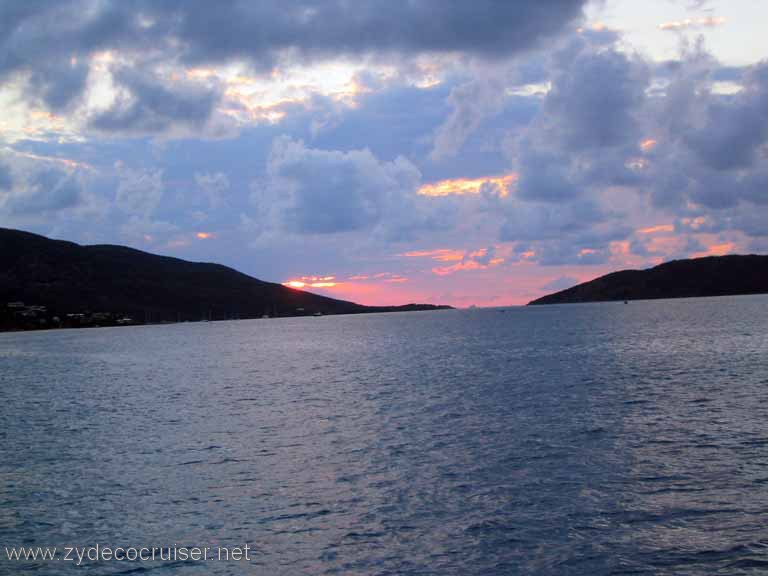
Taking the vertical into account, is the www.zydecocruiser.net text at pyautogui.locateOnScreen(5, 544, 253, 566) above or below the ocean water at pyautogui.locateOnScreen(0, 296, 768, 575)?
below

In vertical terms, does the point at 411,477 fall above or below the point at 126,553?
above

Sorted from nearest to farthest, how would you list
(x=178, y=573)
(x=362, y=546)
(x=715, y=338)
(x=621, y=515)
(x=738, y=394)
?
(x=178, y=573) < (x=362, y=546) < (x=621, y=515) < (x=738, y=394) < (x=715, y=338)

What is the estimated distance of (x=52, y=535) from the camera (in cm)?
2439

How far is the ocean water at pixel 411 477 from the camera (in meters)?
21.4

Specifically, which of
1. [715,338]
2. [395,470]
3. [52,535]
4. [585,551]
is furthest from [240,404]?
[715,338]

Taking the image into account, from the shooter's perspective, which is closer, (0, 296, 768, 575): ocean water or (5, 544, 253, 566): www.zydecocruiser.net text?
(0, 296, 768, 575): ocean water

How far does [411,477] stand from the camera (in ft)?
98.8

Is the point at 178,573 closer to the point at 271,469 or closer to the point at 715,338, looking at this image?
the point at 271,469

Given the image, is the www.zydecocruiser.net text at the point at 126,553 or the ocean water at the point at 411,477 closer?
the ocean water at the point at 411,477

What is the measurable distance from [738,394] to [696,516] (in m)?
30.1

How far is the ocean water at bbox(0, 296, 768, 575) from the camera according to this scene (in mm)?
21375

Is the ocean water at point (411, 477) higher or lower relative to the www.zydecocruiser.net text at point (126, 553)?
higher

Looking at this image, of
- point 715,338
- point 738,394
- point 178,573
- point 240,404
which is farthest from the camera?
point 715,338

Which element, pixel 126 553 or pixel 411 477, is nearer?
pixel 126 553
